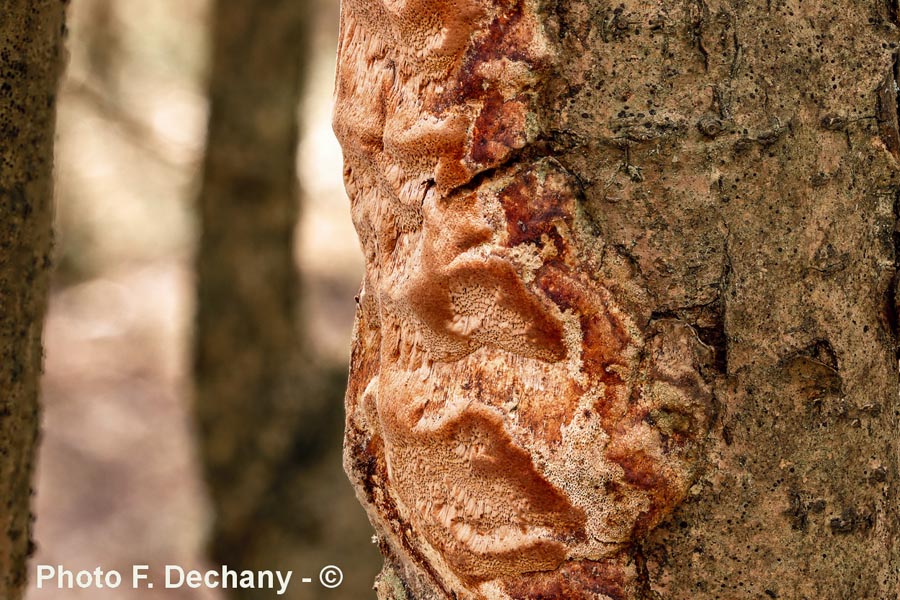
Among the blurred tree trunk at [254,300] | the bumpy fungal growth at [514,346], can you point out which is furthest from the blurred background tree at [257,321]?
the bumpy fungal growth at [514,346]

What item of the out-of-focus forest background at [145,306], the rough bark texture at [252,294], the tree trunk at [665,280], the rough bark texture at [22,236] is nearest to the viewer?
the tree trunk at [665,280]

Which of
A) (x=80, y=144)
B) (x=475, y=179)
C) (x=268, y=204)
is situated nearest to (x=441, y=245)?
(x=475, y=179)

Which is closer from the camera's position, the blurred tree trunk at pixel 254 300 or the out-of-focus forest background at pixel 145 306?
the blurred tree trunk at pixel 254 300

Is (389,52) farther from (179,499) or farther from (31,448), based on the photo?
(179,499)

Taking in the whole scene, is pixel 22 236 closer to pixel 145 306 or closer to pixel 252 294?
pixel 252 294

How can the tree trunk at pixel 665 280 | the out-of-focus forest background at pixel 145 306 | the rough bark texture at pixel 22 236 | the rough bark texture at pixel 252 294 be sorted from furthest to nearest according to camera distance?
1. the out-of-focus forest background at pixel 145 306
2. the rough bark texture at pixel 252 294
3. the rough bark texture at pixel 22 236
4. the tree trunk at pixel 665 280

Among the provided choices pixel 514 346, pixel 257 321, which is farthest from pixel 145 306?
pixel 514 346

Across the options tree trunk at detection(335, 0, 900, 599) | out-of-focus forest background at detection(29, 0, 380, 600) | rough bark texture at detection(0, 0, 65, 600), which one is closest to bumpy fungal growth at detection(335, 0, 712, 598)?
tree trunk at detection(335, 0, 900, 599)

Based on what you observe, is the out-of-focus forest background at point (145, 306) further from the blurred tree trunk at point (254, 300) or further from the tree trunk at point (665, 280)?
the tree trunk at point (665, 280)
